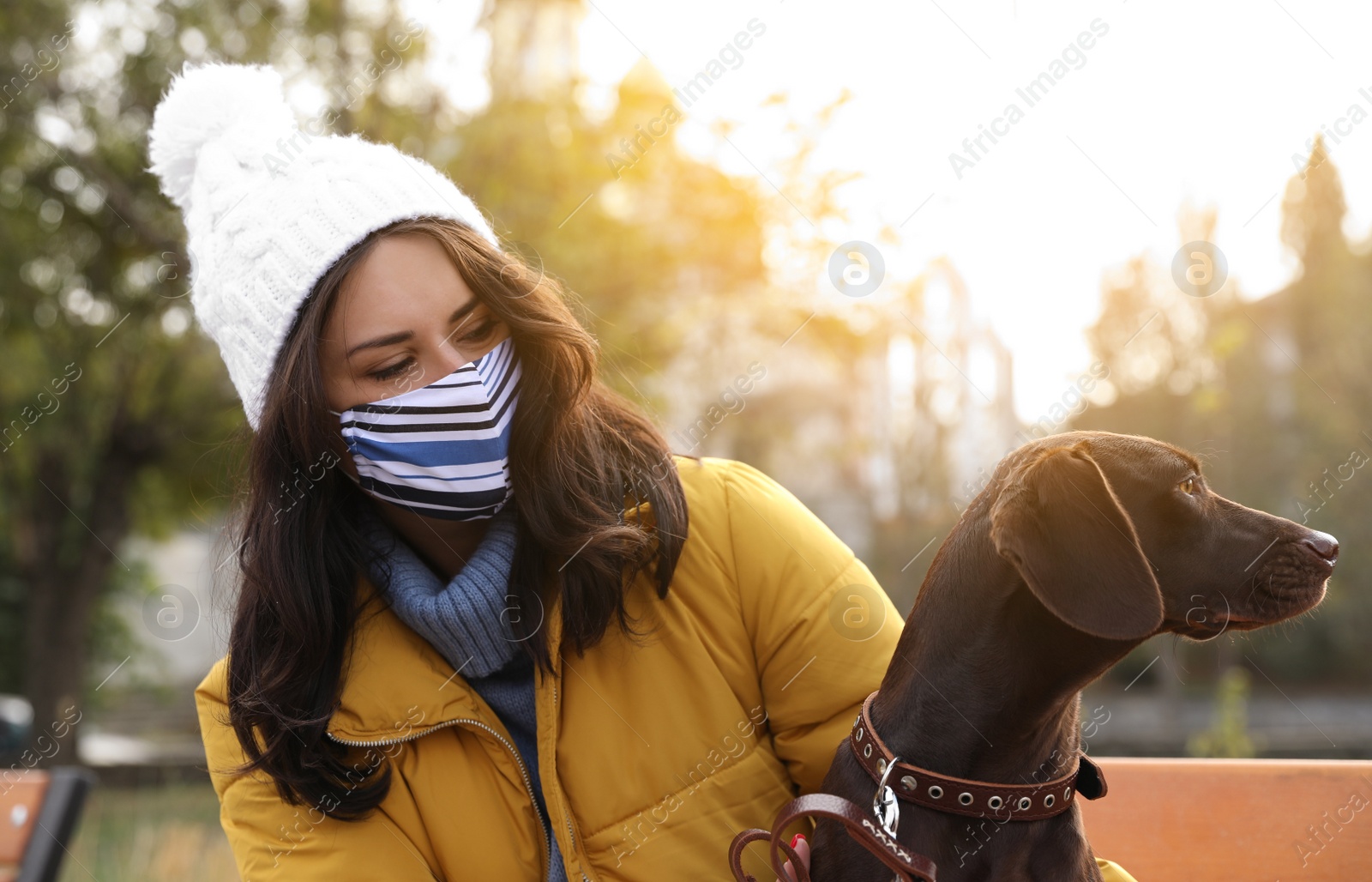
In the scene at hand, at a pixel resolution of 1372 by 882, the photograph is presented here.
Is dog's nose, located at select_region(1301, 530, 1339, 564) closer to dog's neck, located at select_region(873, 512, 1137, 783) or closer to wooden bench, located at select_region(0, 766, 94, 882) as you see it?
dog's neck, located at select_region(873, 512, 1137, 783)

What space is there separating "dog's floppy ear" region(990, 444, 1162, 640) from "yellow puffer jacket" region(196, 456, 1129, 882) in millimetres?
513

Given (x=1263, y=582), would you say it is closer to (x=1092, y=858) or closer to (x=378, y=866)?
(x=1092, y=858)

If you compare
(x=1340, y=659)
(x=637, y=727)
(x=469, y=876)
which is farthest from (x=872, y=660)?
(x=1340, y=659)

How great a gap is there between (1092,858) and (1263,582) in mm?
586

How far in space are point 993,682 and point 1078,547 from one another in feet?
0.93

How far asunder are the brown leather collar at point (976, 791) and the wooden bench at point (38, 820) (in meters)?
2.27

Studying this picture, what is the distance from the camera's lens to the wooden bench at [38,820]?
2.86m

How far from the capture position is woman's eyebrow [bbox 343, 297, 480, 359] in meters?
2.29

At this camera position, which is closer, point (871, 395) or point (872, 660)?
point (872, 660)

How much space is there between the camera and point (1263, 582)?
1875mm

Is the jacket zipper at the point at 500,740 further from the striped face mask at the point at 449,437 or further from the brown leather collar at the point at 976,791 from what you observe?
the brown leather collar at the point at 976,791

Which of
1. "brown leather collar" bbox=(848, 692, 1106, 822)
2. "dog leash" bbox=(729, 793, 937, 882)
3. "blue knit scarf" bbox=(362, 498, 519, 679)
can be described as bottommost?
"blue knit scarf" bbox=(362, 498, 519, 679)

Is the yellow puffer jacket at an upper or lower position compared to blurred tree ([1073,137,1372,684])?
lower

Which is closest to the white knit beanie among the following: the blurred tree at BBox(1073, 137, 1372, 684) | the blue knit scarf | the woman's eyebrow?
the woman's eyebrow
